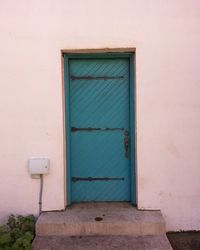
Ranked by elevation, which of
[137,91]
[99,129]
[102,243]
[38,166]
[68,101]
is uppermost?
[137,91]

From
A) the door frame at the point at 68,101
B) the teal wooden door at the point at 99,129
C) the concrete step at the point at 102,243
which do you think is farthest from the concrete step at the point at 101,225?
the teal wooden door at the point at 99,129

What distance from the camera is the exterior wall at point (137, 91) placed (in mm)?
3754

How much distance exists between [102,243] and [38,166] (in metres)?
1.31

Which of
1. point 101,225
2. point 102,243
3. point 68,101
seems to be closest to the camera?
point 102,243

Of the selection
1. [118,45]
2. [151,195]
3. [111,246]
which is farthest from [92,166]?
[118,45]

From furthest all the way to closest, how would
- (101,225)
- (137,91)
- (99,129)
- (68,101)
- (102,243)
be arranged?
(99,129) < (68,101) < (137,91) < (101,225) < (102,243)

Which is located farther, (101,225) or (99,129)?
(99,129)

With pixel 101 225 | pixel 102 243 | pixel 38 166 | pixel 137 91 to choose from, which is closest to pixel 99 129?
pixel 137 91

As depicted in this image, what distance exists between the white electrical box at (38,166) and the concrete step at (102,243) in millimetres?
839

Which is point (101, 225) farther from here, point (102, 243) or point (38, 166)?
point (38, 166)

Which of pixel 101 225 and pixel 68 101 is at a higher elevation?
pixel 68 101

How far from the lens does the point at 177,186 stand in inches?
153

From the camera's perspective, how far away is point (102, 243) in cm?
337

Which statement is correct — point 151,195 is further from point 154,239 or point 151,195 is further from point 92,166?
point 92,166
